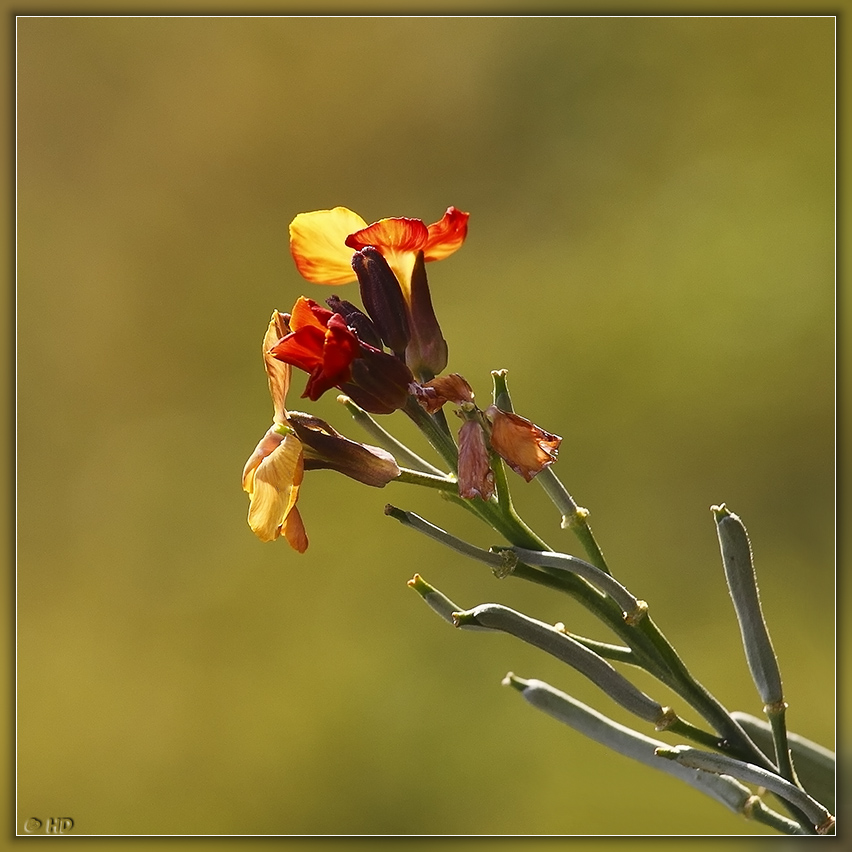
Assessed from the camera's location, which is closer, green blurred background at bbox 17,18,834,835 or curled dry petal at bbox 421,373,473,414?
curled dry petal at bbox 421,373,473,414

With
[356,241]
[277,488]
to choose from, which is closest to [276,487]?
[277,488]

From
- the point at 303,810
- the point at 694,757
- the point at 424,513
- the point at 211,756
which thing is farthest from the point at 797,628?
the point at 694,757

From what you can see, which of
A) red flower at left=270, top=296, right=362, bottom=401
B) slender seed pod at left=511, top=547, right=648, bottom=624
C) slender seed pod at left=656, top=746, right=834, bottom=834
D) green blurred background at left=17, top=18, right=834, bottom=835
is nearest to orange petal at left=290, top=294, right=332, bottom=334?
red flower at left=270, top=296, right=362, bottom=401

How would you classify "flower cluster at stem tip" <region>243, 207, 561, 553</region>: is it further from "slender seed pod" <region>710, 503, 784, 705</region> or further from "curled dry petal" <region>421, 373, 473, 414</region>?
"slender seed pod" <region>710, 503, 784, 705</region>

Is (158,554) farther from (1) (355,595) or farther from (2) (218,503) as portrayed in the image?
(1) (355,595)

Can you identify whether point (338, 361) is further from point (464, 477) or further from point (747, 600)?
point (747, 600)
